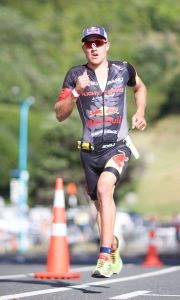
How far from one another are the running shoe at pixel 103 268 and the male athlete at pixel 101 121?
142 millimetres

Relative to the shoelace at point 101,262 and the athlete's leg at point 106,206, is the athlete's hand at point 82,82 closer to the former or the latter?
the athlete's leg at point 106,206

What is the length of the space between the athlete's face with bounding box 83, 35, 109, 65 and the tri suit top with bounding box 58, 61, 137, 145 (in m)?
0.13

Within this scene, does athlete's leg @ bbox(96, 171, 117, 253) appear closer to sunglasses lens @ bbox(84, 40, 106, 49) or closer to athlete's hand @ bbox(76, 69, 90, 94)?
athlete's hand @ bbox(76, 69, 90, 94)

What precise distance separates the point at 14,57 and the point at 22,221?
5868cm

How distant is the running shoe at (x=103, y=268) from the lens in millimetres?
7422

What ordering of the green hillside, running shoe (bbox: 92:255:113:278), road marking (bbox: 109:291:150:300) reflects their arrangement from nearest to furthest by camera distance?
road marking (bbox: 109:291:150:300) → running shoe (bbox: 92:255:113:278) → the green hillside

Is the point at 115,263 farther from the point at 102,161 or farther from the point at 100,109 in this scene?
the point at 100,109

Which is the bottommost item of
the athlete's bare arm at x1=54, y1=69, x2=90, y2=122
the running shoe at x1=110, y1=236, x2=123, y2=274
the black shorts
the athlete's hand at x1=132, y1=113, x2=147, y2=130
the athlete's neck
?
the running shoe at x1=110, y1=236, x2=123, y2=274

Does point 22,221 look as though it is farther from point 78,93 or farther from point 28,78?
point 28,78

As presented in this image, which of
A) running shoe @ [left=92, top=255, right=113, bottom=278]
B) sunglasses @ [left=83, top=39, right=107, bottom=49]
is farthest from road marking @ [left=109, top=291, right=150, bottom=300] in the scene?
sunglasses @ [left=83, top=39, right=107, bottom=49]

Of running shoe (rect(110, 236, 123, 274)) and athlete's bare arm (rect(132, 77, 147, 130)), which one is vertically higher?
athlete's bare arm (rect(132, 77, 147, 130))

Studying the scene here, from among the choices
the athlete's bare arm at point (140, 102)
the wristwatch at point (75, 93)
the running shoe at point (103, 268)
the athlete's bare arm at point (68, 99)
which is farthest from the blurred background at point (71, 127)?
the wristwatch at point (75, 93)

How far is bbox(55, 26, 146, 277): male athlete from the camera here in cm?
777

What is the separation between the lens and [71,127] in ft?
240
